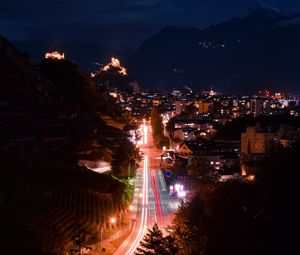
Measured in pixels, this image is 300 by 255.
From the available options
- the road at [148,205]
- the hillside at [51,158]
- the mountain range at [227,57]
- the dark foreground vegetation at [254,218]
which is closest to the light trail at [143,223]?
the road at [148,205]

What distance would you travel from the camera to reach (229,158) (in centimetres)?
2295

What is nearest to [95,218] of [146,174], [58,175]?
[58,175]

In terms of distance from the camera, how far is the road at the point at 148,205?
1228 centimetres

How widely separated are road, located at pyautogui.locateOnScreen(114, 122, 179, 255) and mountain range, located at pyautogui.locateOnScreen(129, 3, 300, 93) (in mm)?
75470

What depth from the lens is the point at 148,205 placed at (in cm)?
1568

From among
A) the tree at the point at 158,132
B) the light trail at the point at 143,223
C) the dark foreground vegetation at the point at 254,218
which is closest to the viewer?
the dark foreground vegetation at the point at 254,218

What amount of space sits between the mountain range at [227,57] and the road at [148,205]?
75470mm

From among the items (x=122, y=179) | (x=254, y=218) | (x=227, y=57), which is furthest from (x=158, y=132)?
(x=227, y=57)

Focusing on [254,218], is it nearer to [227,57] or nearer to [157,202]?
[157,202]

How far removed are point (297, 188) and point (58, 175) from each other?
7910 millimetres

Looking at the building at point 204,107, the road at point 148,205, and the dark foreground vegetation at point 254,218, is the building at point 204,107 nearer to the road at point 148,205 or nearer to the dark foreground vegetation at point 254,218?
the road at point 148,205

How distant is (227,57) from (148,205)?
414ft

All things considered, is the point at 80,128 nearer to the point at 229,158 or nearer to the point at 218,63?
the point at 229,158

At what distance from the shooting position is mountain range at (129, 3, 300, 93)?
106 meters
